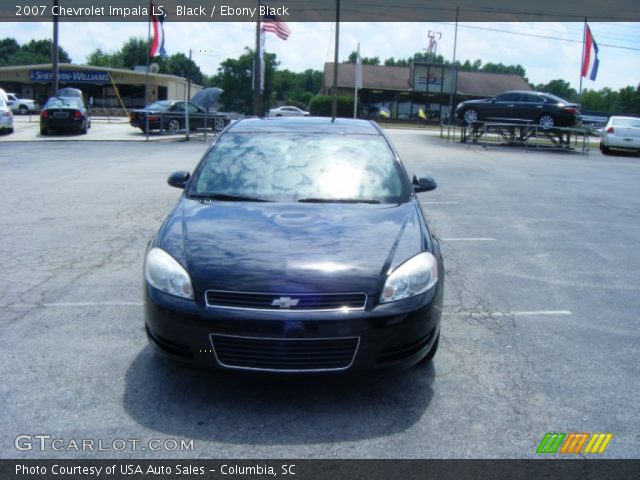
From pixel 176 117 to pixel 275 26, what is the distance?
7797mm

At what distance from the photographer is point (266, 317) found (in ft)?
11.3

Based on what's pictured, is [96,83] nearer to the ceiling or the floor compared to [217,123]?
nearer to the ceiling

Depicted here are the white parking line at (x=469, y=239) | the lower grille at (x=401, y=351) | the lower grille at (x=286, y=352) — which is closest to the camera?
the lower grille at (x=286, y=352)

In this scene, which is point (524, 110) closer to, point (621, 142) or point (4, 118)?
point (621, 142)

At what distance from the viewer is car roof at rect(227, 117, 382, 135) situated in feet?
18.5

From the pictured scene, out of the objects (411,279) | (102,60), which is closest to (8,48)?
(102,60)

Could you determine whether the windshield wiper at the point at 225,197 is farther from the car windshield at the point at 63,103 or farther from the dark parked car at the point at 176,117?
the car windshield at the point at 63,103

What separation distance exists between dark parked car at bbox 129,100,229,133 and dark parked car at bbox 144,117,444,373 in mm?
23338

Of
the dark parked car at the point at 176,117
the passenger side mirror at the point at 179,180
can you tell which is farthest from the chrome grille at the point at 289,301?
the dark parked car at the point at 176,117

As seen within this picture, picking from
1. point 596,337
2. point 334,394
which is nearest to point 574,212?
point 596,337

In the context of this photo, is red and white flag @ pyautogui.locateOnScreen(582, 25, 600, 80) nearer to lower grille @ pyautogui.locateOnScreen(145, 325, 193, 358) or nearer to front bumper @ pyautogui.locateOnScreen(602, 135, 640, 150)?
front bumper @ pyautogui.locateOnScreen(602, 135, 640, 150)

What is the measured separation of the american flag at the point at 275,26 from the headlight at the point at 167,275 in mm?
29493

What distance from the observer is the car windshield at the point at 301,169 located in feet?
15.7

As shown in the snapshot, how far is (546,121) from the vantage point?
26.6 metres
